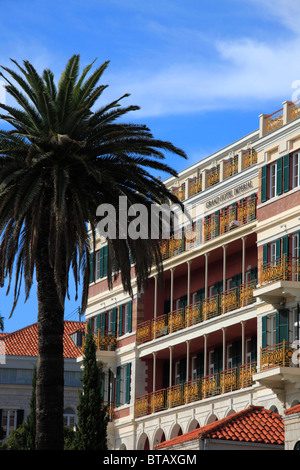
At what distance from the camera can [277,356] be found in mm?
50688

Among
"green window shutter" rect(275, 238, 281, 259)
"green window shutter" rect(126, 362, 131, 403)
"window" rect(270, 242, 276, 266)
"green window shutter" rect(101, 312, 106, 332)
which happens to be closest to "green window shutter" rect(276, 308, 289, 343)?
"green window shutter" rect(275, 238, 281, 259)

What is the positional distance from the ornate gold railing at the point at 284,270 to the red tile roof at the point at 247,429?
573 cm

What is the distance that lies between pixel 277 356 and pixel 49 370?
14.0 m

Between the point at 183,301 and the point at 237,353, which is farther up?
the point at 183,301

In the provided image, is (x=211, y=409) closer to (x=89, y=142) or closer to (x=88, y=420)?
(x=88, y=420)

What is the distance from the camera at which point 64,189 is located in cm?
4000

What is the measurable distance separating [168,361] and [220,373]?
8.62 meters

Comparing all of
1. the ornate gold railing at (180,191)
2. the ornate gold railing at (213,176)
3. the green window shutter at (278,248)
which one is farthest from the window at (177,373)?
the green window shutter at (278,248)

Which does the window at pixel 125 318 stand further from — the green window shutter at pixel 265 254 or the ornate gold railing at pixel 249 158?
the green window shutter at pixel 265 254

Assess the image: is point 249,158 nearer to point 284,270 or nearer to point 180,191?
point 180,191

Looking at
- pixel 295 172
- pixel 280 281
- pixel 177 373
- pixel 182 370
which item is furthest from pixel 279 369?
pixel 177 373

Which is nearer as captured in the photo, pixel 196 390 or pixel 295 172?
pixel 295 172
